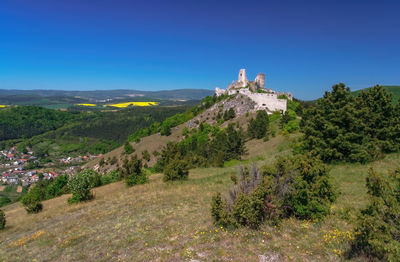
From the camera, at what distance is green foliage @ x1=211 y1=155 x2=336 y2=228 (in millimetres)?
10672

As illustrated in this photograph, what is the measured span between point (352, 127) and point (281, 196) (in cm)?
1449

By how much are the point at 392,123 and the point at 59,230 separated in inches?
1233

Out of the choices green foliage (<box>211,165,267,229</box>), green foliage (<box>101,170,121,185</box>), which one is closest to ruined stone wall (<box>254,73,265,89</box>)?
green foliage (<box>101,170,121,185</box>)

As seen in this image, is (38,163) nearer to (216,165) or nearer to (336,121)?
(216,165)

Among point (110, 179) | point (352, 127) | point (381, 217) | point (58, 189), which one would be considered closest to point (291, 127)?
point (352, 127)

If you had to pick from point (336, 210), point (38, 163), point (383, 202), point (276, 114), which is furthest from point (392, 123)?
point (38, 163)

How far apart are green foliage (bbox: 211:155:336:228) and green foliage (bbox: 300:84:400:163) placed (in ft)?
37.5

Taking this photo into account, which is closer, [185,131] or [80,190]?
[80,190]

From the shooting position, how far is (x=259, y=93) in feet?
236

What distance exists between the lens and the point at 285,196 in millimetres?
11359

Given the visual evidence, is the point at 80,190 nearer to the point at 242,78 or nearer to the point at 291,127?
the point at 291,127

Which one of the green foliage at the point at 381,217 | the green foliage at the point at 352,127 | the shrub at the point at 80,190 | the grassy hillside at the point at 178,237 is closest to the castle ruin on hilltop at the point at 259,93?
the green foliage at the point at 352,127

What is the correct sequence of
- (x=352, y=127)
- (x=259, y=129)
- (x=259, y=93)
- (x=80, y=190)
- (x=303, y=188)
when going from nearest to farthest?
(x=303, y=188)
(x=352, y=127)
(x=80, y=190)
(x=259, y=129)
(x=259, y=93)

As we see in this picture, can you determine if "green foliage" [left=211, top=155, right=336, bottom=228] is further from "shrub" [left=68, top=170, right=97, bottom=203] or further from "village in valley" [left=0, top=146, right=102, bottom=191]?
"village in valley" [left=0, top=146, right=102, bottom=191]
